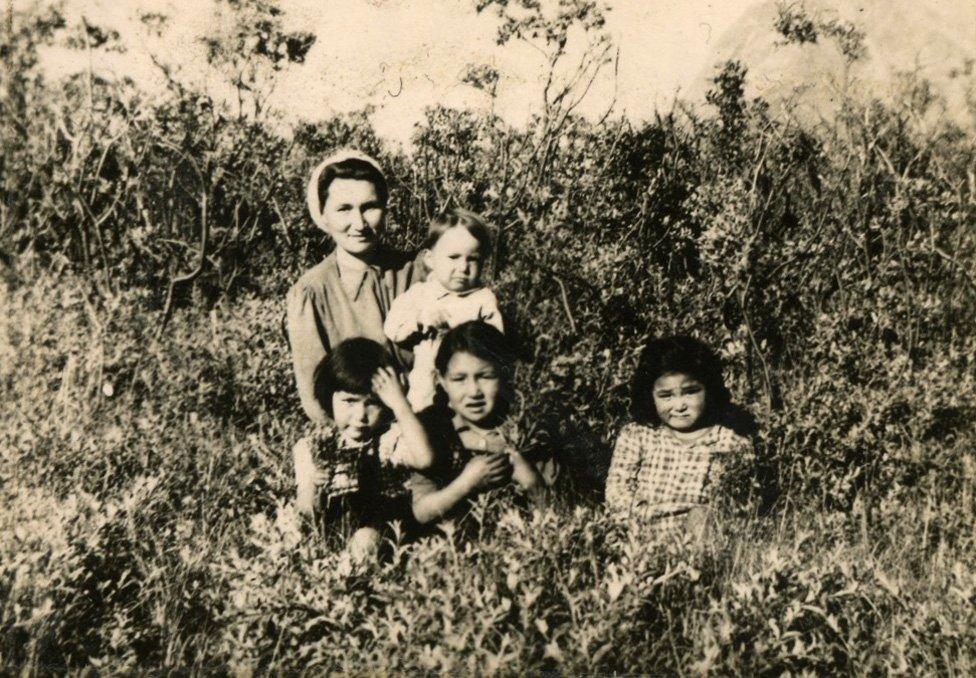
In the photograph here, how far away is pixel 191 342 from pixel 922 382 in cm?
332

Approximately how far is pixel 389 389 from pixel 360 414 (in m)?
0.16

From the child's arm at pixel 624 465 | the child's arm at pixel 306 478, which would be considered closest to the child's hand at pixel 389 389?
the child's arm at pixel 306 478

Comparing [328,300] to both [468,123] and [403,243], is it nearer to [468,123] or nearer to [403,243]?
[403,243]

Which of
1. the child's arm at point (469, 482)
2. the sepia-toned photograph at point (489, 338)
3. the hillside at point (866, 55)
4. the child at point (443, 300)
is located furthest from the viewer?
the hillside at point (866, 55)

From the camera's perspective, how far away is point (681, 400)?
A: 10.9ft

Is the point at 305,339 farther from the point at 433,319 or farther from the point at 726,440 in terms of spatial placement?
the point at 726,440

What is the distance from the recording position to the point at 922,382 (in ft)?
11.8

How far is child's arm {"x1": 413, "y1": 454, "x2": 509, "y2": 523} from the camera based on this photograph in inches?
116

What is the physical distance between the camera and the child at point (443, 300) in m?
3.16

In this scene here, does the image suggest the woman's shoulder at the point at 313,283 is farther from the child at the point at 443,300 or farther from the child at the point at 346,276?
the child at the point at 443,300

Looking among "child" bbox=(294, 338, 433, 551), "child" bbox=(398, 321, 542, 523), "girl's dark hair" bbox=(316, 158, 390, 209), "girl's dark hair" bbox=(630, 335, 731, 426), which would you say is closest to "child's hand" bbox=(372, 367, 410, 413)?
"child" bbox=(294, 338, 433, 551)

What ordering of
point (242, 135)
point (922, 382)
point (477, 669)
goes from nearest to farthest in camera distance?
point (477, 669)
point (922, 382)
point (242, 135)

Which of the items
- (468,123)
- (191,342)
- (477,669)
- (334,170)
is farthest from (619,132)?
(477,669)

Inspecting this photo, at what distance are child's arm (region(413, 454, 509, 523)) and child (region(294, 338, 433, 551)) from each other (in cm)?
13
